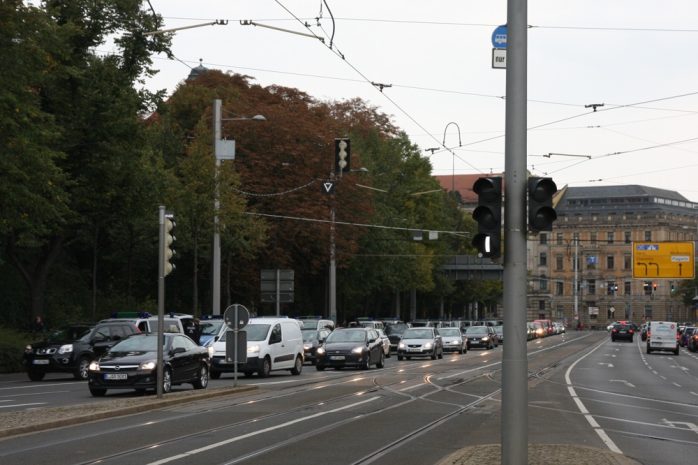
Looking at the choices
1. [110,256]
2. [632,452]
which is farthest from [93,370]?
[110,256]

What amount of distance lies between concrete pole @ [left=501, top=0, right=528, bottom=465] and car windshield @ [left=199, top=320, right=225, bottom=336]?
2725 centimetres

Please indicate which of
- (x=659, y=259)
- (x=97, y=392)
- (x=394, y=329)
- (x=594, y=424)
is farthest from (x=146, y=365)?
(x=659, y=259)

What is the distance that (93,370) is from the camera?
82.6ft

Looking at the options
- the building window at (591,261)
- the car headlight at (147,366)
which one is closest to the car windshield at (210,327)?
the car headlight at (147,366)

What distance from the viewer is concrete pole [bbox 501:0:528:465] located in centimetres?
1176

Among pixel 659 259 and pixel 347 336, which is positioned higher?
pixel 659 259

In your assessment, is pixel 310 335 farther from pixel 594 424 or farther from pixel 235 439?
pixel 235 439

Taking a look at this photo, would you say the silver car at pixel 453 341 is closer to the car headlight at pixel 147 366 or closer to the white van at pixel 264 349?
the white van at pixel 264 349

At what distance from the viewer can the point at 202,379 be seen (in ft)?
90.0

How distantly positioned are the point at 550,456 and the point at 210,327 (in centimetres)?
2682

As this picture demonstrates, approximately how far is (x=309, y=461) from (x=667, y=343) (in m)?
57.1

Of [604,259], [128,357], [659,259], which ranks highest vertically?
[604,259]

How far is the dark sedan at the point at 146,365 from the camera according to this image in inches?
987

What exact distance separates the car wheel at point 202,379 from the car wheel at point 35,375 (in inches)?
290
